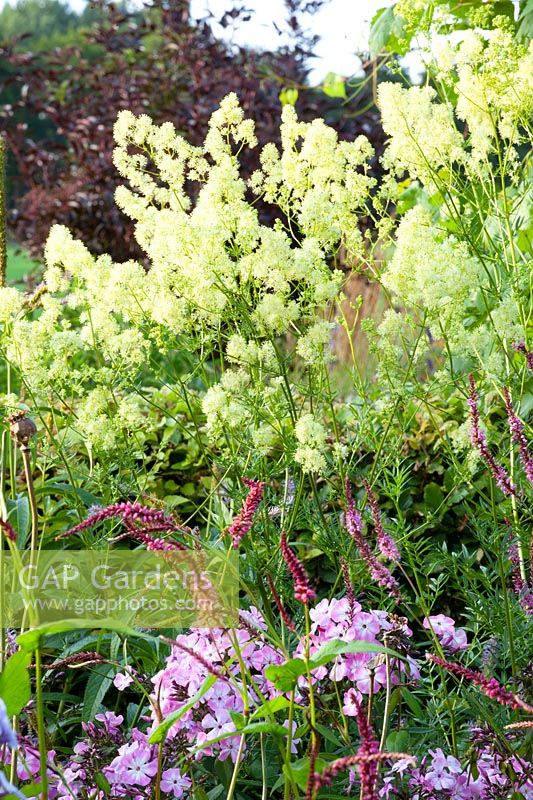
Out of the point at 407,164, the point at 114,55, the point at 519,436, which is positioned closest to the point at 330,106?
the point at 114,55

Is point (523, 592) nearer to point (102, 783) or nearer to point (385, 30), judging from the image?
point (102, 783)

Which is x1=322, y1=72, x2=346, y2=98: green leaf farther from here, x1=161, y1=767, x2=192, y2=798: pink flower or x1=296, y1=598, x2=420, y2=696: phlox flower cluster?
x1=161, y1=767, x2=192, y2=798: pink flower

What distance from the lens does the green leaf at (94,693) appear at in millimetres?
2025

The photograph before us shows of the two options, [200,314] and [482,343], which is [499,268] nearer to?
[482,343]

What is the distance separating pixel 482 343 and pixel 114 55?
6.58 meters

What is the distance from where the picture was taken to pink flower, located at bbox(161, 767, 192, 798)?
1.61 metres

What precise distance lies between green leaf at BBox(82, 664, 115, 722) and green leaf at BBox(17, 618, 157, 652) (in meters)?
0.88

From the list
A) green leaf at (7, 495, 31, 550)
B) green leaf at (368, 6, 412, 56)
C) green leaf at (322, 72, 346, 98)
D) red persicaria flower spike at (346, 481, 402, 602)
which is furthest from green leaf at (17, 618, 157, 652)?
green leaf at (322, 72, 346, 98)

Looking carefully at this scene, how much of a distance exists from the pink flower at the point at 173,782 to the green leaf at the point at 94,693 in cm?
43

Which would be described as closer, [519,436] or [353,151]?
[519,436]

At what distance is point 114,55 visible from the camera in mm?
7816

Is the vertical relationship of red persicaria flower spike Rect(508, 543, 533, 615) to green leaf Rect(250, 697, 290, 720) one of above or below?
above

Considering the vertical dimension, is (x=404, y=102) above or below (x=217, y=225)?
above

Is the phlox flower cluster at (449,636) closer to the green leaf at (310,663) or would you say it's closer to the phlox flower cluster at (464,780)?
the phlox flower cluster at (464,780)
